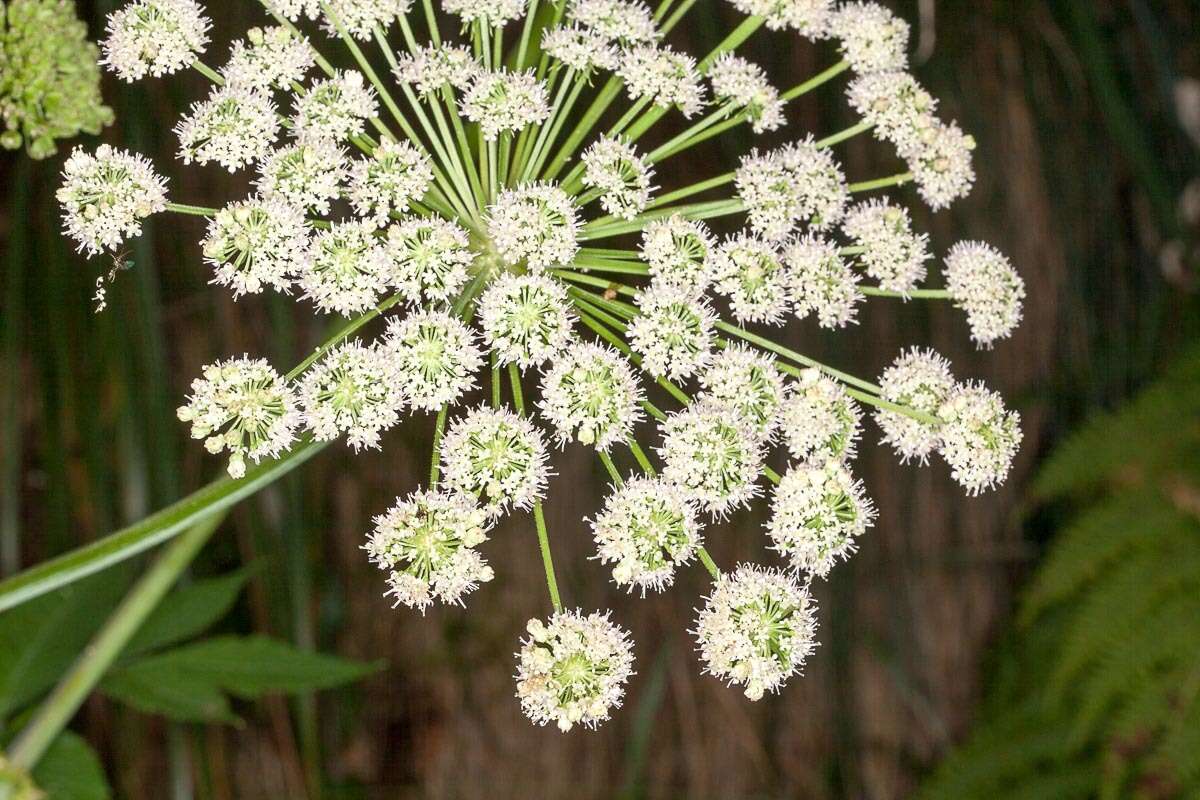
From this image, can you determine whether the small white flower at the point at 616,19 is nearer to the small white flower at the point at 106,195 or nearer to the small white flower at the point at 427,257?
the small white flower at the point at 427,257

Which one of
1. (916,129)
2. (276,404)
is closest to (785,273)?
(916,129)

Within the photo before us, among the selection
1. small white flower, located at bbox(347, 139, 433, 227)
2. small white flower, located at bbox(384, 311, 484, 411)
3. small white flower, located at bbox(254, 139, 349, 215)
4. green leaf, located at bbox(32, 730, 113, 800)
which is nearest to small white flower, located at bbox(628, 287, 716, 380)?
small white flower, located at bbox(384, 311, 484, 411)

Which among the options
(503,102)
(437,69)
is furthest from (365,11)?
(503,102)

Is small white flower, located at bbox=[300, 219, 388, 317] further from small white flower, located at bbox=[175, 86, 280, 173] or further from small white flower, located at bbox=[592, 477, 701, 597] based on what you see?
small white flower, located at bbox=[592, 477, 701, 597]

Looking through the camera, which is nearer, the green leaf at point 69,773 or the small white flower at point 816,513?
the small white flower at point 816,513

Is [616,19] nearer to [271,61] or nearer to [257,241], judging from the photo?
[271,61]

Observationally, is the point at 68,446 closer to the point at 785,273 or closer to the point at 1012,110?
the point at 785,273

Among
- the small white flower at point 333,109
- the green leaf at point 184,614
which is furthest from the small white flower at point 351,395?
the green leaf at point 184,614
